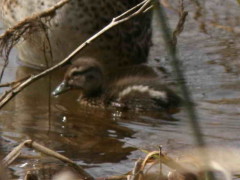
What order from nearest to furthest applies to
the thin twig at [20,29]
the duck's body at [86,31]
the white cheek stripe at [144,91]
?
1. the thin twig at [20,29]
2. the white cheek stripe at [144,91]
3. the duck's body at [86,31]

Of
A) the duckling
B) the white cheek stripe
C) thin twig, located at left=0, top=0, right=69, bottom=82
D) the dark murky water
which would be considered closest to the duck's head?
the duckling

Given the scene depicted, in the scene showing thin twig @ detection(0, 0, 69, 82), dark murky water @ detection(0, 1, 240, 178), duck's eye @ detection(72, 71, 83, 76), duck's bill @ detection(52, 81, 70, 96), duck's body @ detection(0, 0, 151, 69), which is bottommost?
dark murky water @ detection(0, 1, 240, 178)

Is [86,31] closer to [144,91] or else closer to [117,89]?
[117,89]

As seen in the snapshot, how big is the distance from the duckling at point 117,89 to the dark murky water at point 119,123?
0.08 meters

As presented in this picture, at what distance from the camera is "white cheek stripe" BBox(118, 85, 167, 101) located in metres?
4.37

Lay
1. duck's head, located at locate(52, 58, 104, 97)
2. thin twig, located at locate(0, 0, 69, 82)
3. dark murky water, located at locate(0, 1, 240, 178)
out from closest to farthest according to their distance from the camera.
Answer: dark murky water, located at locate(0, 1, 240, 178) < thin twig, located at locate(0, 0, 69, 82) < duck's head, located at locate(52, 58, 104, 97)

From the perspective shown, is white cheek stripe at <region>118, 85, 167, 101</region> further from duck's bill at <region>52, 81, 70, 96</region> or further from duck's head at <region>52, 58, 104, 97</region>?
duck's bill at <region>52, 81, 70, 96</region>

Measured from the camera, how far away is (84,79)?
4.66m

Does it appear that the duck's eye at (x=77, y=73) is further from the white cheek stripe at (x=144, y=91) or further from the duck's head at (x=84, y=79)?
the white cheek stripe at (x=144, y=91)

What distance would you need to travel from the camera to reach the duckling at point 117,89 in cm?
439

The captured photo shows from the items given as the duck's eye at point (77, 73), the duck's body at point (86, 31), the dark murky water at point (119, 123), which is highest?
the duck's body at point (86, 31)

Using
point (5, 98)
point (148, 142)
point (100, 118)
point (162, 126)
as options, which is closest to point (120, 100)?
point (100, 118)

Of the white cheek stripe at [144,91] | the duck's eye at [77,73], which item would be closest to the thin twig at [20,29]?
the duck's eye at [77,73]

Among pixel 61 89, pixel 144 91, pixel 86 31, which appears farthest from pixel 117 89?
pixel 86 31
